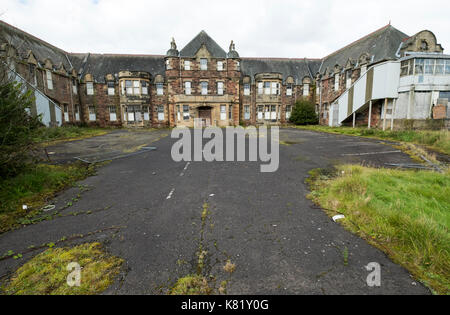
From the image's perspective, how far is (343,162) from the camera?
9.17m

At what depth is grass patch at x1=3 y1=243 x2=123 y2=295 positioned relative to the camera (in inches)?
103

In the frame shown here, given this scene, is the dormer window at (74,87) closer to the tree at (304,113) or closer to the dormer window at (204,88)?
the dormer window at (204,88)

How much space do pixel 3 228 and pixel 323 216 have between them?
20.6 ft

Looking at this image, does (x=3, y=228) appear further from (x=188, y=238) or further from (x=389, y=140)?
(x=389, y=140)

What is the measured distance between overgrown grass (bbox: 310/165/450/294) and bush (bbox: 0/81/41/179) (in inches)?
303

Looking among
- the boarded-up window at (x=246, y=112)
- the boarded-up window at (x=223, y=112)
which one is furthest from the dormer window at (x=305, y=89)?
the boarded-up window at (x=223, y=112)

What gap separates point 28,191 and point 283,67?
3587 cm

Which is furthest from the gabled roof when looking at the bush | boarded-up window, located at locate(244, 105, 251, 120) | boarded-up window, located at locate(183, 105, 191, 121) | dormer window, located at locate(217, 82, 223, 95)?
the bush

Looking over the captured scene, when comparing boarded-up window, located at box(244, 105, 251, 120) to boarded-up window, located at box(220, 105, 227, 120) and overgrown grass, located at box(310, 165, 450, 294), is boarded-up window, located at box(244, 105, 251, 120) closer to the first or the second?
boarded-up window, located at box(220, 105, 227, 120)

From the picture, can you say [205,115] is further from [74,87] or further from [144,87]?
[74,87]

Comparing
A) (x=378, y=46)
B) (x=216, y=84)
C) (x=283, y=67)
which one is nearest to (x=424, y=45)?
(x=378, y=46)

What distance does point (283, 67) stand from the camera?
35.0 metres

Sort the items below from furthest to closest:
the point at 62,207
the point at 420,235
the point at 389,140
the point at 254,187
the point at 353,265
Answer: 1. the point at 389,140
2. the point at 254,187
3. the point at 62,207
4. the point at 420,235
5. the point at 353,265
